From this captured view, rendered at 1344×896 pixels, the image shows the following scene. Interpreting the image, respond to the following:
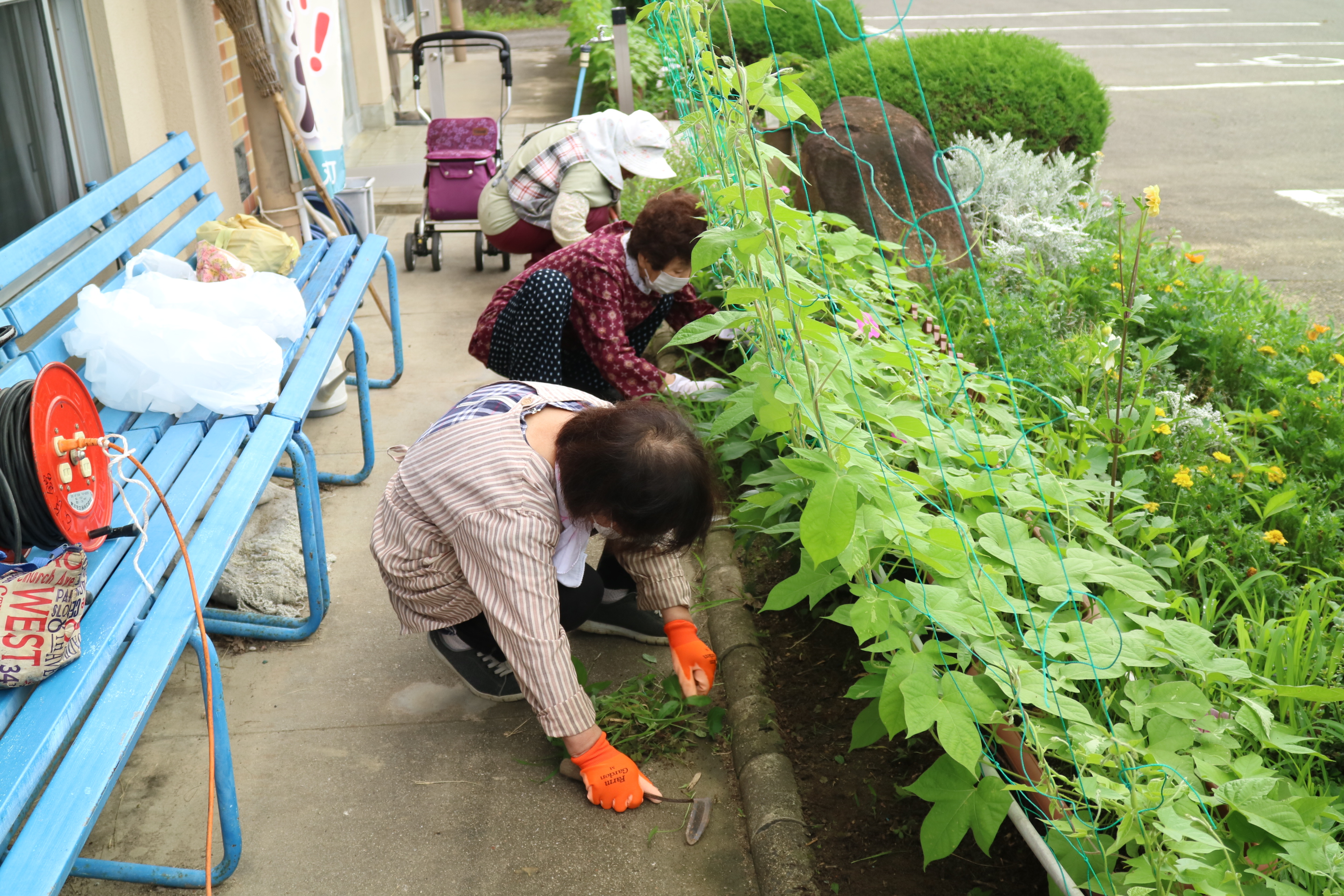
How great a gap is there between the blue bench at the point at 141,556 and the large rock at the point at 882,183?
2120 millimetres

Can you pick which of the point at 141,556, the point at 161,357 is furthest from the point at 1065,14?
the point at 141,556

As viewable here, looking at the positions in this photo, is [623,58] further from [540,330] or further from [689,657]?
[689,657]

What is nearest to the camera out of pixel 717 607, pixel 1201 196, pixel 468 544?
pixel 468 544

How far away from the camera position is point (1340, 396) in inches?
127

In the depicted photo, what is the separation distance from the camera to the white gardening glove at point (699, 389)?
3.40 m

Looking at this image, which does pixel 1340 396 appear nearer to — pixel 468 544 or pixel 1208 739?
pixel 1208 739

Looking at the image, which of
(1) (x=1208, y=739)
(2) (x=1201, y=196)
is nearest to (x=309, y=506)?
(1) (x=1208, y=739)

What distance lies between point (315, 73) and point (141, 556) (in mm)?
3043

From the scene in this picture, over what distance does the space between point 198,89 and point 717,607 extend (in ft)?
10.4

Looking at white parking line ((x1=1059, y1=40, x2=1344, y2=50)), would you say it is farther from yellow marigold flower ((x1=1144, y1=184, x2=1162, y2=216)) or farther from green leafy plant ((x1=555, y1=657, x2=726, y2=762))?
green leafy plant ((x1=555, y1=657, x2=726, y2=762))

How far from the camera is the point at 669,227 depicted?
3.22 meters

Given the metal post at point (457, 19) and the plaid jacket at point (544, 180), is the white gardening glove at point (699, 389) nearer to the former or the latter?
the plaid jacket at point (544, 180)

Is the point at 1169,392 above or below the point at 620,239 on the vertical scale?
below

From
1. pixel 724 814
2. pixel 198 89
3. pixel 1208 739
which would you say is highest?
pixel 198 89
